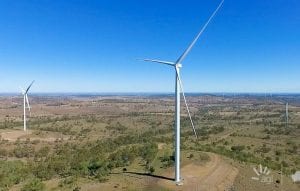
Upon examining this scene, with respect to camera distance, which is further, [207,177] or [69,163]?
[69,163]

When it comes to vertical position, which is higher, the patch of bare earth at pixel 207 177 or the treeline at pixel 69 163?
the patch of bare earth at pixel 207 177

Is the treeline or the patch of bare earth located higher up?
the patch of bare earth

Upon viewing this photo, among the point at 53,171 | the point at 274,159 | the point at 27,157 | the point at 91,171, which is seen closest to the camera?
the point at 91,171

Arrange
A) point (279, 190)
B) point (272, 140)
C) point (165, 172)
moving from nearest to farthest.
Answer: point (279, 190)
point (165, 172)
point (272, 140)

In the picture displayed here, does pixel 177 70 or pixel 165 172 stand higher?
pixel 177 70

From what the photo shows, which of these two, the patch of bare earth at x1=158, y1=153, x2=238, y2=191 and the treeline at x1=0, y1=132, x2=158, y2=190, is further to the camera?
the treeline at x1=0, y1=132, x2=158, y2=190

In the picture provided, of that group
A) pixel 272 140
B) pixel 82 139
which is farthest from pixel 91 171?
pixel 272 140

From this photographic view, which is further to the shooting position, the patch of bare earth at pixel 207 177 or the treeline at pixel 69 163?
the treeline at pixel 69 163

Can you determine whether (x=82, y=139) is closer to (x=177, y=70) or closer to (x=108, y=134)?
(x=108, y=134)
